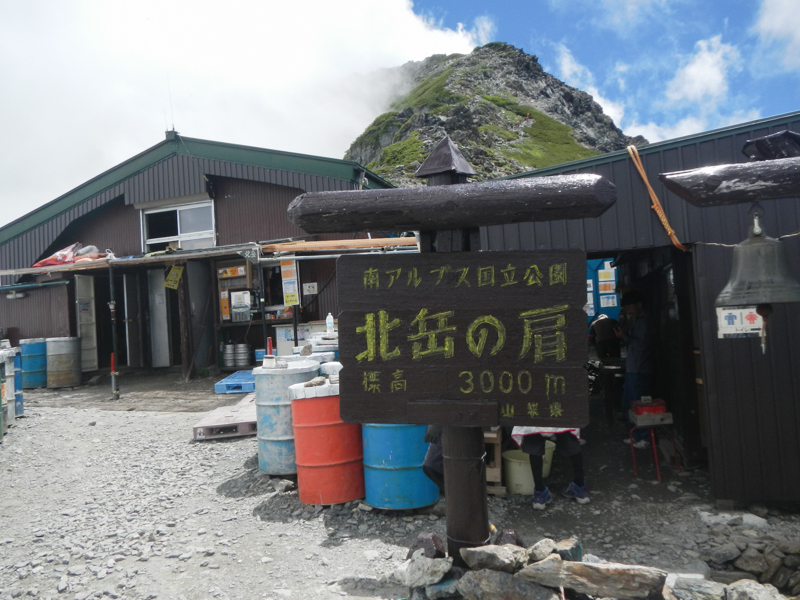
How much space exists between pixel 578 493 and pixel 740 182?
12.1 ft

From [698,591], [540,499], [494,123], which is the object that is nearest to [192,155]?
[540,499]

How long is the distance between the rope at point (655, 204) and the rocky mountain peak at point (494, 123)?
33.2 m

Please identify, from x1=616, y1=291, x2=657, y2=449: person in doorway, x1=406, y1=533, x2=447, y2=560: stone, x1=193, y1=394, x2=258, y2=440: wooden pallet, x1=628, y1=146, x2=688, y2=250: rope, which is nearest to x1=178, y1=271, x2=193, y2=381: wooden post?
x1=193, y1=394, x2=258, y2=440: wooden pallet

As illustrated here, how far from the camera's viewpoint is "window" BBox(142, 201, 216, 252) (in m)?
14.1

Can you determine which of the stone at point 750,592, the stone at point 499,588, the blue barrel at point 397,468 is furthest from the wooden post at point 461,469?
the blue barrel at point 397,468

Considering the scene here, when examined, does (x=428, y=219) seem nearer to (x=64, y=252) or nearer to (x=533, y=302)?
(x=533, y=302)

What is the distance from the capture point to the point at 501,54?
9388 cm

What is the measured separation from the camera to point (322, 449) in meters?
5.58

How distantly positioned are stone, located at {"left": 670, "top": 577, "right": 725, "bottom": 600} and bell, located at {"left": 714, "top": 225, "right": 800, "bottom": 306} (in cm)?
179

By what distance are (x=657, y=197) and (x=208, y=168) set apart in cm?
1100

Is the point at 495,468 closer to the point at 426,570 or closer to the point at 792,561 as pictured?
the point at 792,561

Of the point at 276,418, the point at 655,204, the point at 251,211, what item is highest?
the point at 251,211

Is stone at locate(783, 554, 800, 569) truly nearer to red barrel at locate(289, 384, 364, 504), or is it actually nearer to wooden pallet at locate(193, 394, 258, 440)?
red barrel at locate(289, 384, 364, 504)

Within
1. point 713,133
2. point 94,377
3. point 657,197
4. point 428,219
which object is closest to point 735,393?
point 657,197
